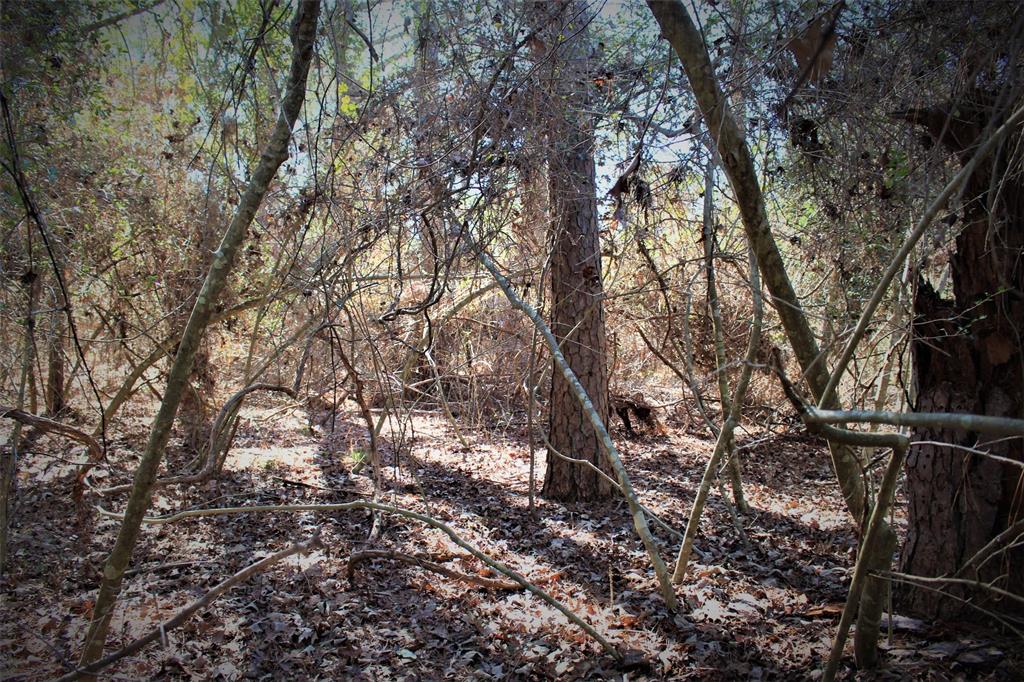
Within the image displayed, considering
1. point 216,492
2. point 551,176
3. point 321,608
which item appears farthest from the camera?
point 216,492

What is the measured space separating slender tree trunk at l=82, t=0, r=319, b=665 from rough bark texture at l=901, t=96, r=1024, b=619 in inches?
121

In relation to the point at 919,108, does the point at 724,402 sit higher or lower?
lower

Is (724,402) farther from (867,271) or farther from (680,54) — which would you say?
(680,54)

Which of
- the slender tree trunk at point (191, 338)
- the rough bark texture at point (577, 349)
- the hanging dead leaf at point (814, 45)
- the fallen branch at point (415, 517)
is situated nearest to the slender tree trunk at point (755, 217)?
the hanging dead leaf at point (814, 45)

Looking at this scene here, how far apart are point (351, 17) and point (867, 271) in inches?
160

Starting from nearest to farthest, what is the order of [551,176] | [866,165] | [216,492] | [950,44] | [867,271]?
[950,44] → [866,165] → [867,271] → [551,176] → [216,492]

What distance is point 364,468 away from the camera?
25.6 ft

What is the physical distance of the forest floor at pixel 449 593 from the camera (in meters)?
3.54

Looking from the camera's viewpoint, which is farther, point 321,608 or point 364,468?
point 364,468

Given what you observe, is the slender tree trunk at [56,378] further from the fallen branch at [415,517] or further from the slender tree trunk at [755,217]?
the slender tree trunk at [755,217]

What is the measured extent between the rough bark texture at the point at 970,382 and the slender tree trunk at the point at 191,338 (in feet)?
10.1

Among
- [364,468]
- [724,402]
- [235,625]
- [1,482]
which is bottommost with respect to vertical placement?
[235,625]

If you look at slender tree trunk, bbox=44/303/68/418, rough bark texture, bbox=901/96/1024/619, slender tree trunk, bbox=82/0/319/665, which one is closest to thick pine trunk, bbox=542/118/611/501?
rough bark texture, bbox=901/96/1024/619

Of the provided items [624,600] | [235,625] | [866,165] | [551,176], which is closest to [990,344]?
[866,165]
